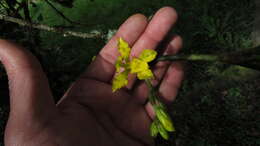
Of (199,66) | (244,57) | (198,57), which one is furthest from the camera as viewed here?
(199,66)

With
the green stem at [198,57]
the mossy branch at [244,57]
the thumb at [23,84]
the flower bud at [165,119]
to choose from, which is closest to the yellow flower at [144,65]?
the green stem at [198,57]

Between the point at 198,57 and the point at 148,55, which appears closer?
the point at 198,57

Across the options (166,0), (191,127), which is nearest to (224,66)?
(191,127)

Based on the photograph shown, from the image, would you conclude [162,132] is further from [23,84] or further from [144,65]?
[23,84]

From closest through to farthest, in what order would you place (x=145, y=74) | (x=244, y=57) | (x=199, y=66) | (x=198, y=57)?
1. (x=244, y=57)
2. (x=198, y=57)
3. (x=145, y=74)
4. (x=199, y=66)

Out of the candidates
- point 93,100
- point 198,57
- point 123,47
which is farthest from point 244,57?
point 93,100

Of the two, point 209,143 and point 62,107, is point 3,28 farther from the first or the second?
point 209,143

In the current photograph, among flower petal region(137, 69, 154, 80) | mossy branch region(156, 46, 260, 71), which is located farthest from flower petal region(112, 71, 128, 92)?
mossy branch region(156, 46, 260, 71)
